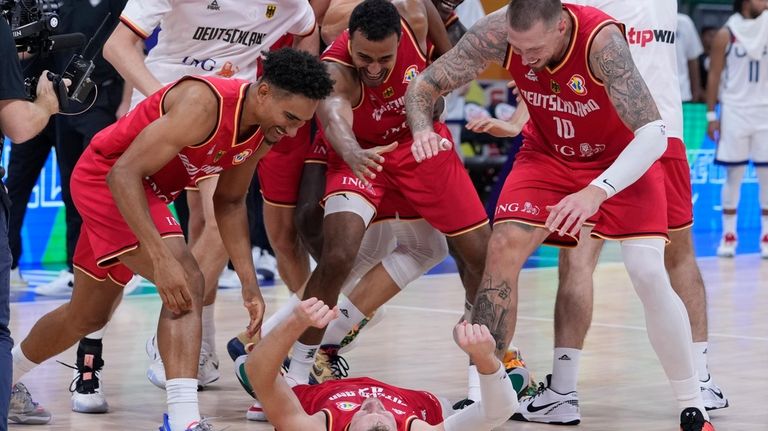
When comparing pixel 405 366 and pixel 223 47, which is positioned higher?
pixel 223 47

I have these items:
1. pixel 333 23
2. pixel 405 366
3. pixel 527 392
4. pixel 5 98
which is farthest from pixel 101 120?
pixel 5 98

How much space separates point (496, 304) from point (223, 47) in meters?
1.99

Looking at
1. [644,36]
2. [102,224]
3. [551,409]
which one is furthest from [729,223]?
[102,224]

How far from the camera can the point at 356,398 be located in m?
4.81

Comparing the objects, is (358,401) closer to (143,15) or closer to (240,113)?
(240,113)

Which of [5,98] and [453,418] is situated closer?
[5,98]

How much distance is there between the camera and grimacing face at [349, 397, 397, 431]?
14.7ft

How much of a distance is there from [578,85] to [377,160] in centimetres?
94

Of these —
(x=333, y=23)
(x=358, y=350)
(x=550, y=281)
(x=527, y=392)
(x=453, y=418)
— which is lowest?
(x=550, y=281)

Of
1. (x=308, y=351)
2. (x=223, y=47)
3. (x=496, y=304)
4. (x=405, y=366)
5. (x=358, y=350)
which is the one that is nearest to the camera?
(x=496, y=304)

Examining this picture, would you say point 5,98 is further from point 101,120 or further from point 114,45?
point 101,120

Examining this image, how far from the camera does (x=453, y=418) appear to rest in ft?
15.3

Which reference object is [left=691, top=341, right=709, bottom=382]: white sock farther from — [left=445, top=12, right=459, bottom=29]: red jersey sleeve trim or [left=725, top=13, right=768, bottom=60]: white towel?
[left=725, top=13, right=768, bottom=60]: white towel

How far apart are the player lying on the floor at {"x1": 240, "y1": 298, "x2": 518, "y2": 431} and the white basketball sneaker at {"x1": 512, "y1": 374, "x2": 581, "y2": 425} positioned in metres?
0.84
